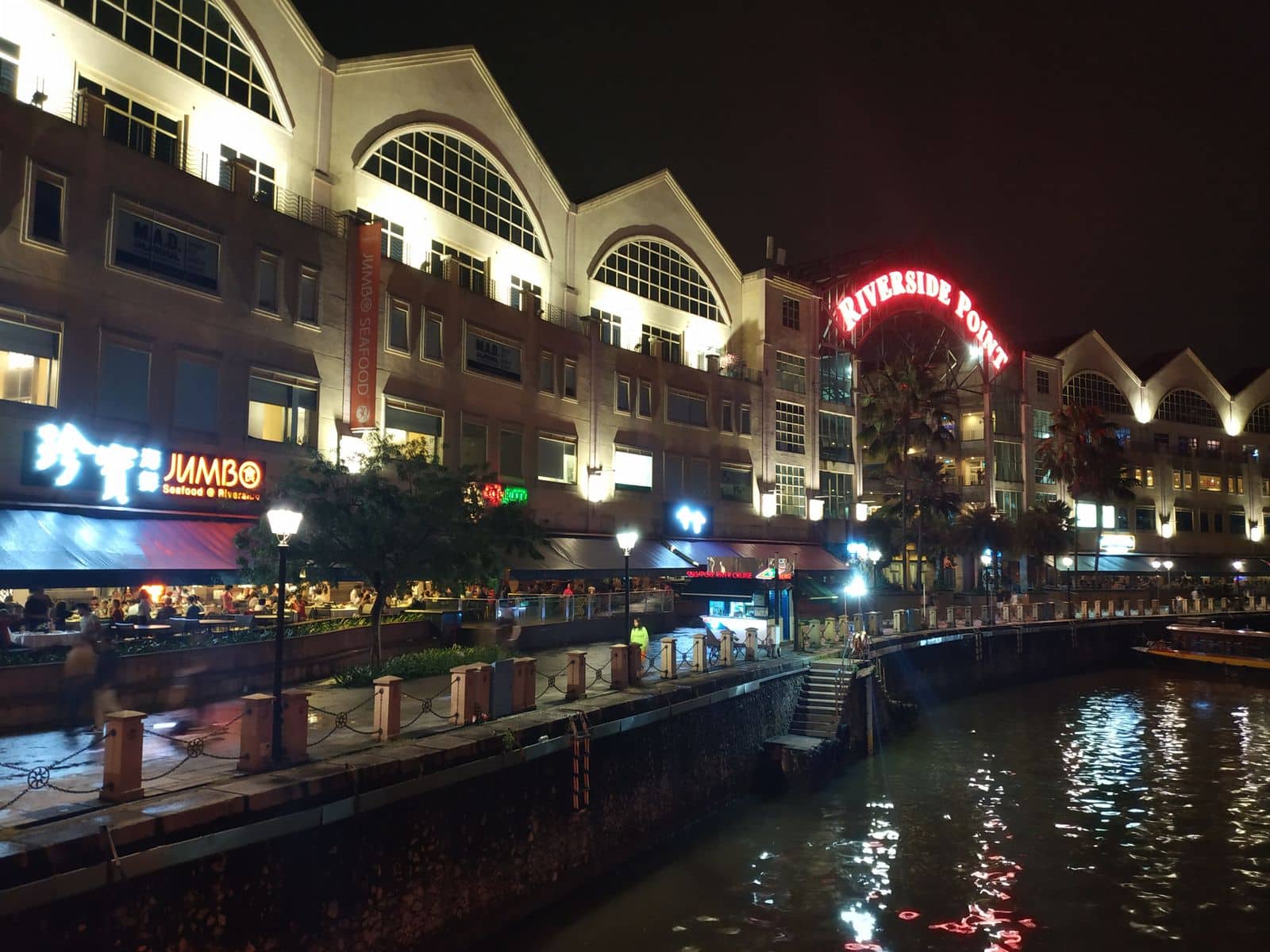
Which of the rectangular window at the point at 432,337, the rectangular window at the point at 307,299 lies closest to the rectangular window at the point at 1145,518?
the rectangular window at the point at 432,337

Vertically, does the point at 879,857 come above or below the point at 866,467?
below

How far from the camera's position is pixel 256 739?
519 inches

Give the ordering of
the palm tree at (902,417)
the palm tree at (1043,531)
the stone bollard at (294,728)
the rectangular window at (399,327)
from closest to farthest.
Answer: the stone bollard at (294,728)
the rectangular window at (399,327)
the palm tree at (902,417)
the palm tree at (1043,531)

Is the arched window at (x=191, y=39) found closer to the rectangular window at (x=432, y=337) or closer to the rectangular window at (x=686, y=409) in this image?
the rectangular window at (x=432, y=337)

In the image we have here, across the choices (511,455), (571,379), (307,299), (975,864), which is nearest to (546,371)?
(571,379)

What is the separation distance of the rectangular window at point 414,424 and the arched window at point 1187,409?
69.1m

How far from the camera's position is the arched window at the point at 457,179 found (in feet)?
120

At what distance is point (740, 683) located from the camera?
24875 millimetres

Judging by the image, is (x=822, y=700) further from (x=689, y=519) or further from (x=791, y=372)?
(x=791, y=372)

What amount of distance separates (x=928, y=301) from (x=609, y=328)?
28.5m

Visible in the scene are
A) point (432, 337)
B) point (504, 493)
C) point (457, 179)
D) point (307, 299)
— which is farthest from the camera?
point (457, 179)

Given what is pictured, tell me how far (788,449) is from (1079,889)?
127 ft

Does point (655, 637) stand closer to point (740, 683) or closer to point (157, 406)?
point (740, 683)

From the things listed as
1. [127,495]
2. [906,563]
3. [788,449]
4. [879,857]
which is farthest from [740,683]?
[906,563]
